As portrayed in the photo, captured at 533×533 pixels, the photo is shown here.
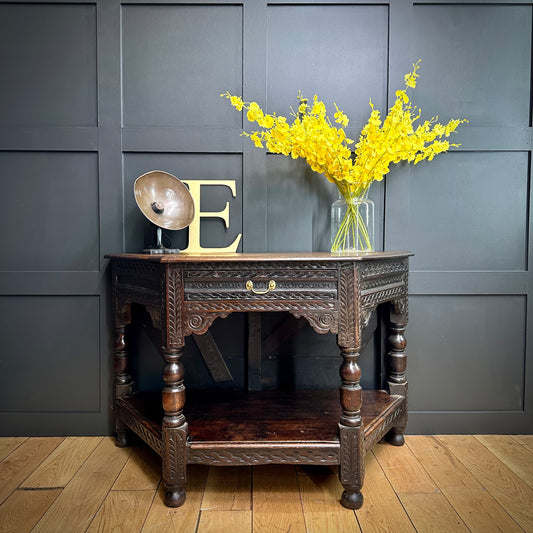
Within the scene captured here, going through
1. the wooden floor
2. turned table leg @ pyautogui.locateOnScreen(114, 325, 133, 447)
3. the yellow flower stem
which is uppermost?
the yellow flower stem

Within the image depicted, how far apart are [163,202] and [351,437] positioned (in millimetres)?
1292

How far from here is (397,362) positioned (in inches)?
79.0

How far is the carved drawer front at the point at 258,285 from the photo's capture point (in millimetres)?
1490

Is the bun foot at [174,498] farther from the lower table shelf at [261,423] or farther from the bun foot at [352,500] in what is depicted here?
the bun foot at [352,500]

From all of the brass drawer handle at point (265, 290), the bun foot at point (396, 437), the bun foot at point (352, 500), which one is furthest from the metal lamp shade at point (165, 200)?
the bun foot at point (396, 437)

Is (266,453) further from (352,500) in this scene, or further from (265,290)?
(265,290)

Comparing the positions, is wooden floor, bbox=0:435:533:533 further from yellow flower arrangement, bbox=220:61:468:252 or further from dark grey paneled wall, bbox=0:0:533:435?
yellow flower arrangement, bbox=220:61:468:252

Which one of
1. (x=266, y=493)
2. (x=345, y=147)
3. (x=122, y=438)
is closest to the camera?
(x=266, y=493)

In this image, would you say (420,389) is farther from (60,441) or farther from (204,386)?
(60,441)

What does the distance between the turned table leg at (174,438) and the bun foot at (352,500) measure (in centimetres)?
61

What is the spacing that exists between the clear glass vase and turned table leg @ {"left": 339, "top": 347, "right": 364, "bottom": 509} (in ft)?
1.81

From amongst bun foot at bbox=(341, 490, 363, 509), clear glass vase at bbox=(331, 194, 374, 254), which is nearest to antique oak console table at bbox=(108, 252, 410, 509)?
bun foot at bbox=(341, 490, 363, 509)

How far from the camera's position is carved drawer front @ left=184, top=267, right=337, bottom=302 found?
1490 millimetres

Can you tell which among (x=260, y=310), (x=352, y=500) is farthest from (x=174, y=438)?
(x=352, y=500)
